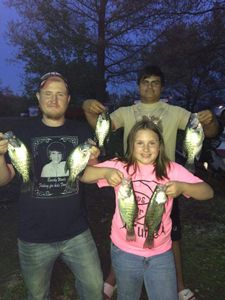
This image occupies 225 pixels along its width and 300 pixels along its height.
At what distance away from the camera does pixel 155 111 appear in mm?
3967

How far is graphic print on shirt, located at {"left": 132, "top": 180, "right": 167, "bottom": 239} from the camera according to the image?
3074 millimetres

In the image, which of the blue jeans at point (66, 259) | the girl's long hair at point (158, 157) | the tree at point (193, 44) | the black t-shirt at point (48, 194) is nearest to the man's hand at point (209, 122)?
the girl's long hair at point (158, 157)

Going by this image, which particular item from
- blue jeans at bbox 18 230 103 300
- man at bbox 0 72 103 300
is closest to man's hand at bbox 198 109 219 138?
man at bbox 0 72 103 300

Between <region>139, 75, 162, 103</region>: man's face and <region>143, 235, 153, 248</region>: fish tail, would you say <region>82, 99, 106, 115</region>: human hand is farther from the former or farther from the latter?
<region>143, 235, 153, 248</region>: fish tail

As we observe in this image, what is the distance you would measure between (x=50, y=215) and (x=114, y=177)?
61 centimetres

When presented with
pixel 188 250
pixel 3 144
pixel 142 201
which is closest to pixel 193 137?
pixel 142 201

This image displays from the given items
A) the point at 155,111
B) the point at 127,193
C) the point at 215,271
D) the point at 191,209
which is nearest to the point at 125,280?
the point at 127,193

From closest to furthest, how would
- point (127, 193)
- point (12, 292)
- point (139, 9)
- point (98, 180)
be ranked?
1. point (127, 193)
2. point (98, 180)
3. point (12, 292)
4. point (139, 9)

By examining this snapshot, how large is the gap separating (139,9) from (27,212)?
1021cm

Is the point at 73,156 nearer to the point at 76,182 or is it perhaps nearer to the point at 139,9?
the point at 76,182

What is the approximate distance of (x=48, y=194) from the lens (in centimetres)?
315

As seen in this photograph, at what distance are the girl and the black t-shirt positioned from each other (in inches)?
9.4

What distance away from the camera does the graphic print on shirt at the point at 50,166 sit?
3154 millimetres

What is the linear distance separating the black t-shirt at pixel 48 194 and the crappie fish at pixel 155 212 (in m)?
0.62
